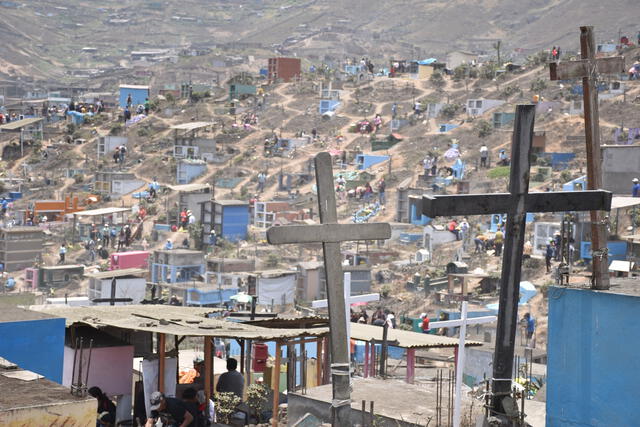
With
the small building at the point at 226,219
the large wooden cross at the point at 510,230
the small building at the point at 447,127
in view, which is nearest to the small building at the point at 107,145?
the small building at the point at 447,127

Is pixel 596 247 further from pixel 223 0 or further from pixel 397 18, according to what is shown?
pixel 223 0

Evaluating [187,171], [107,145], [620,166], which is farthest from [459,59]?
[620,166]

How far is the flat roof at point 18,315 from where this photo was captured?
9.99 m

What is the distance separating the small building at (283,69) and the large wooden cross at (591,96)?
66278 millimetres

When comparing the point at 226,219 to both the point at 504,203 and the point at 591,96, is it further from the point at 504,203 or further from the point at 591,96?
the point at 504,203

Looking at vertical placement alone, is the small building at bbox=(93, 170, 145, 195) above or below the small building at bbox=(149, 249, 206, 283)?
above

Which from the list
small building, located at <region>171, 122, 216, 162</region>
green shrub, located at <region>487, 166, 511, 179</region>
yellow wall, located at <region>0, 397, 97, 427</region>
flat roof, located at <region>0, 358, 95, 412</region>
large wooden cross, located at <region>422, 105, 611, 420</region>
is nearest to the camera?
large wooden cross, located at <region>422, 105, 611, 420</region>

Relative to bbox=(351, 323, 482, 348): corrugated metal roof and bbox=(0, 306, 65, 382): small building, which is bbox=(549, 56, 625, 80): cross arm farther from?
bbox=(351, 323, 482, 348): corrugated metal roof

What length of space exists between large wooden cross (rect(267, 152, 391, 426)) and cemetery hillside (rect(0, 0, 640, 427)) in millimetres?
15

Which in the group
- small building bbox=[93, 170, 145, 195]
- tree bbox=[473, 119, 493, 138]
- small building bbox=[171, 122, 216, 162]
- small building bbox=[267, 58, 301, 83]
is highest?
small building bbox=[267, 58, 301, 83]

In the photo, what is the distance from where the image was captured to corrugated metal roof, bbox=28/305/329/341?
9.91 meters

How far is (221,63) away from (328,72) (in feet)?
121

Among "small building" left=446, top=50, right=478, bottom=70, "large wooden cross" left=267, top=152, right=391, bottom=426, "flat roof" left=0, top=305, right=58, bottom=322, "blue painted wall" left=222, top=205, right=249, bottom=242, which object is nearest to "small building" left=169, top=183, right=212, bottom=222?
"blue painted wall" left=222, top=205, right=249, bottom=242

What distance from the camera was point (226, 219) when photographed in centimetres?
4119
